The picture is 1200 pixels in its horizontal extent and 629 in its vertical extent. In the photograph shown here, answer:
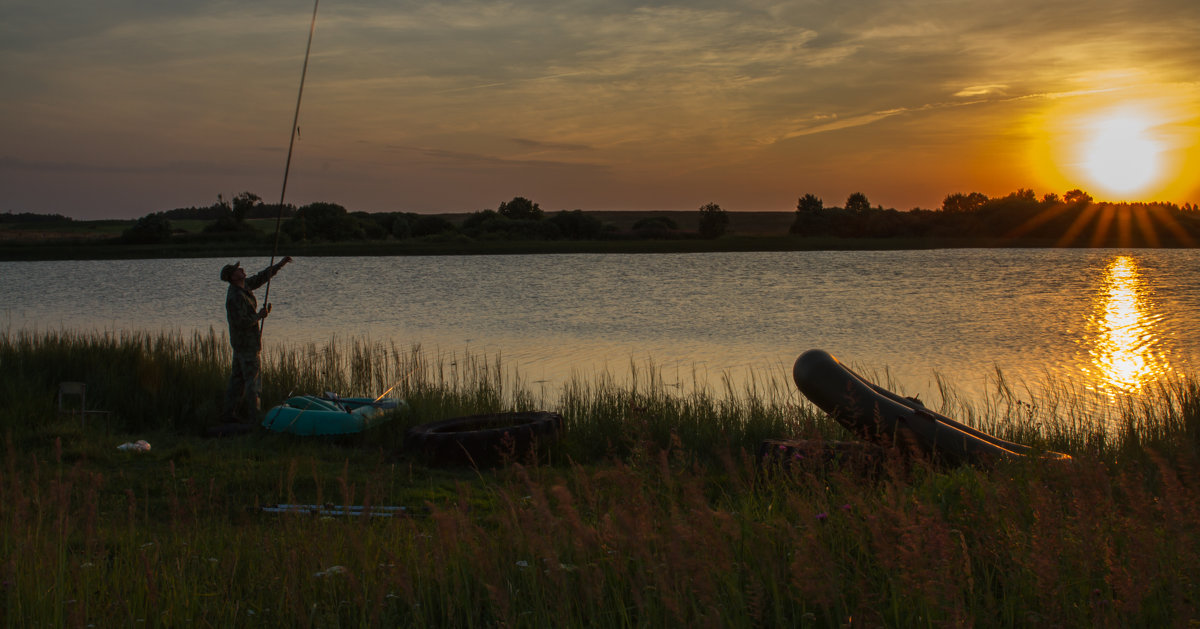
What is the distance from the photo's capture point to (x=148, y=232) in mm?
72625

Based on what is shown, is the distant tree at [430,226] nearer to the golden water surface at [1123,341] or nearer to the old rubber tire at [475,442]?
the golden water surface at [1123,341]

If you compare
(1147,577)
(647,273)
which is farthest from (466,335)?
(647,273)

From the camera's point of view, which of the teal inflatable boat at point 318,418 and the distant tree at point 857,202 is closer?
the teal inflatable boat at point 318,418

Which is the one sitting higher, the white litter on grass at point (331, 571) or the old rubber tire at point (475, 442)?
the white litter on grass at point (331, 571)

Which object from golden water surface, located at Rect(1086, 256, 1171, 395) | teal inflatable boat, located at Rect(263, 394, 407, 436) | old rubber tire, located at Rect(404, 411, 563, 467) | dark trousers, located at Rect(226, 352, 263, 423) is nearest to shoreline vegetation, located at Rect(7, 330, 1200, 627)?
old rubber tire, located at Rect(404, 411, 563, 467)

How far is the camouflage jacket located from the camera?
10586 millimetres

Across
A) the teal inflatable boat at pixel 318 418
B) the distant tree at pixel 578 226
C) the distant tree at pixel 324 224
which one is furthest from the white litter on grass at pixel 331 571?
the distant tree at pixel 578 226

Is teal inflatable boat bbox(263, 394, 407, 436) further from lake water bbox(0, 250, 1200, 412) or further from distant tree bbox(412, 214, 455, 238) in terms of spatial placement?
distant tree bbox(412, 214, 455, 238)

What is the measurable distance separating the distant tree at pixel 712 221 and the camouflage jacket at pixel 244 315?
249 ft

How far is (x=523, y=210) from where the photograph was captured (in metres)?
92.8

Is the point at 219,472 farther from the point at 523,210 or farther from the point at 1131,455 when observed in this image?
the point at 523,210

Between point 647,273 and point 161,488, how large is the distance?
43.3 m

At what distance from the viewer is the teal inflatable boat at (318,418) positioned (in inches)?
408

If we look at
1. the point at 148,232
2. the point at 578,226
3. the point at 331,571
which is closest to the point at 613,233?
the point at 578,226
